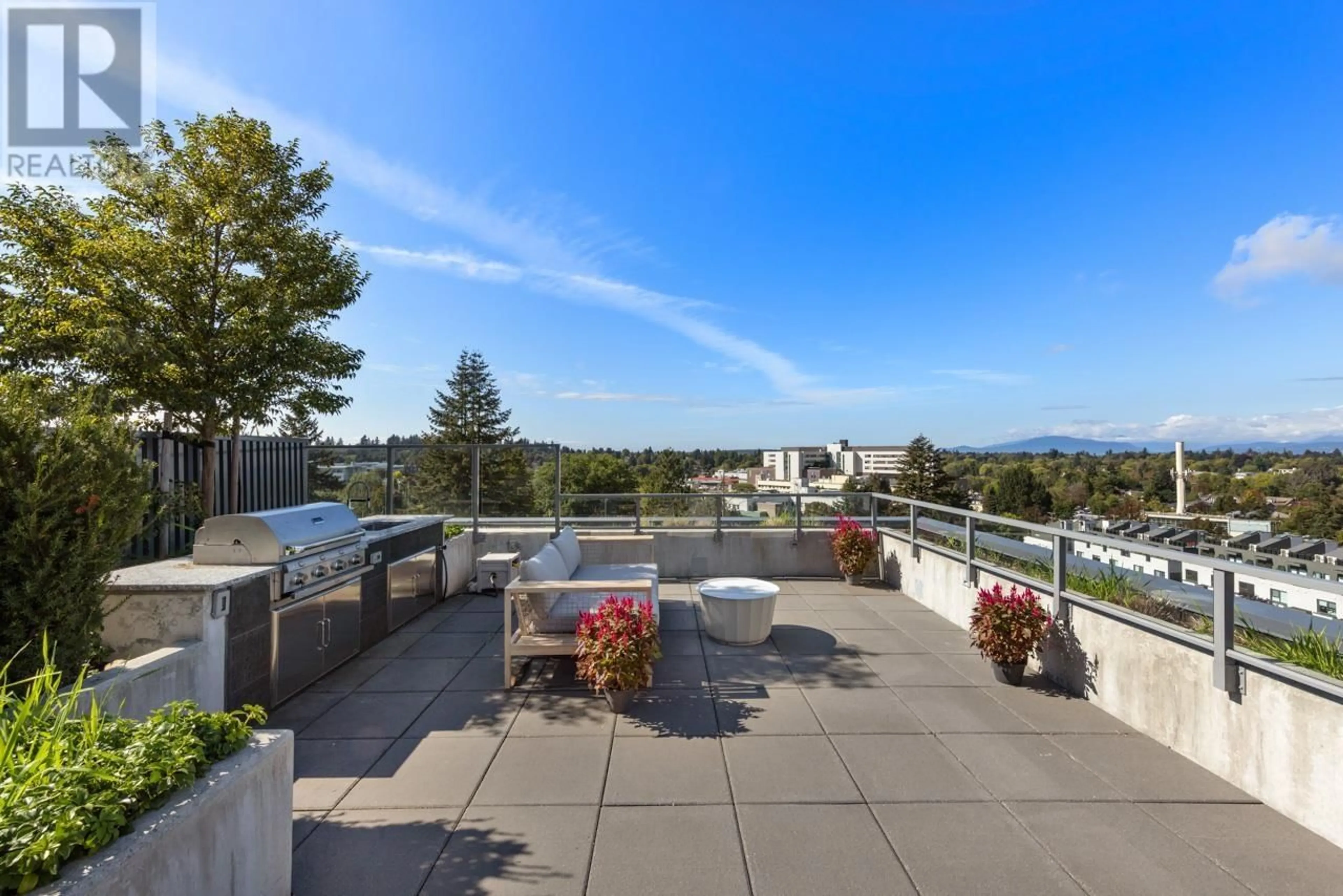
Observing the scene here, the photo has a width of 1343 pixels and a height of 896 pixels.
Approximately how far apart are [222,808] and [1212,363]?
61.4 ft

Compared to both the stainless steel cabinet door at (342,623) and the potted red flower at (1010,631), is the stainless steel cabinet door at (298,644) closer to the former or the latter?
the stainless steel cabinet door at (342,623)

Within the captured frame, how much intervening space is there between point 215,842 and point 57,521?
165cm

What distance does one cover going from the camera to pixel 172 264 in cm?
534

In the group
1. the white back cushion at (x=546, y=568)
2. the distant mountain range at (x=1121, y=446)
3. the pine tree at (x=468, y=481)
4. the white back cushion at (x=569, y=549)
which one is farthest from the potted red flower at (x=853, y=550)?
the distant mountain range at (x=1121, y=446)

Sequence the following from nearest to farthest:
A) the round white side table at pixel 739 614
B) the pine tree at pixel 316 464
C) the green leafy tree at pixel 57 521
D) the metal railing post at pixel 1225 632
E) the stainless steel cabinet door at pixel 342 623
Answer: the green leafy tree at pixel 57 521, the metal railing post at pixel 1225 632, the stainless steel cabinet door at pixel 342 623, the round white side table at pixel 739 614, the pine tree at pixel 316 464

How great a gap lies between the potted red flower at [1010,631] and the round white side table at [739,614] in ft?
5.15

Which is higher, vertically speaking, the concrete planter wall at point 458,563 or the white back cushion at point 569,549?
the white back cushion at point 569,549

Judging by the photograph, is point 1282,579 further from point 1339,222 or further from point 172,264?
point 1339,222

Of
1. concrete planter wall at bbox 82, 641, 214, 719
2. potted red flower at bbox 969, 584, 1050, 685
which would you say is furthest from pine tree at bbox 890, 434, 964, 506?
concrete planter wall at bbox 82, 641, 214, 719

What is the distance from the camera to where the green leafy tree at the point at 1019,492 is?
27.4m

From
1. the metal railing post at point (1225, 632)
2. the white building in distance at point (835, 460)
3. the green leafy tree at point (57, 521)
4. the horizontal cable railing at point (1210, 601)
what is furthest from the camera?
the white building in distance at point (835, 460)

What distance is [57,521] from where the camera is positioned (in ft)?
7.35

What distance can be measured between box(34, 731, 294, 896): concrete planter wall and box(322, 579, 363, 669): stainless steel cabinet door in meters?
2.45

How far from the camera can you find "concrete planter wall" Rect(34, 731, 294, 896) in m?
1.17
